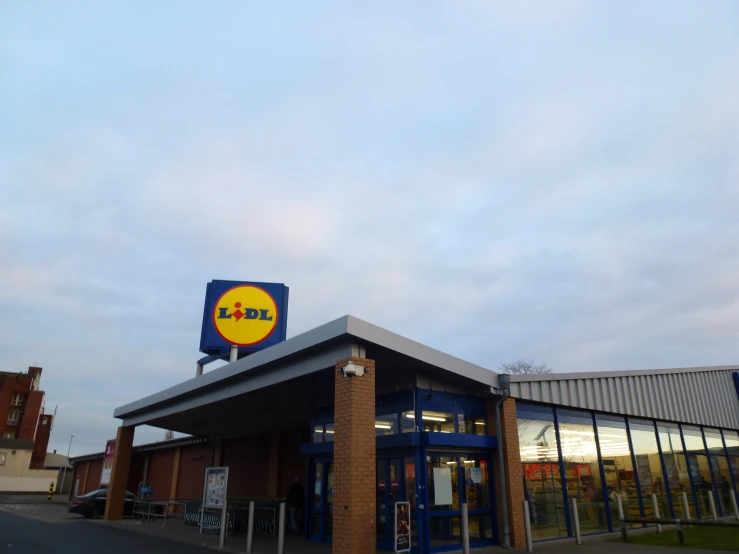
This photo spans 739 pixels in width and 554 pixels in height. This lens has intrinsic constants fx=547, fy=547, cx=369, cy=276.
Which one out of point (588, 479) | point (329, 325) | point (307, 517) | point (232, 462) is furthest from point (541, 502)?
point (232, 462)

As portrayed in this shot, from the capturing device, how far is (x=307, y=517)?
1535 centimetres

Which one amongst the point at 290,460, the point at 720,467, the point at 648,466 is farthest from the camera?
the point at 290,460

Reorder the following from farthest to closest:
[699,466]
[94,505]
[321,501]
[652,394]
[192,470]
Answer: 1. [192,470]
2. [94,505]
3. [699,466]
4. [652,394]
5. [321,501]

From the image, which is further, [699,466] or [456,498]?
[699,466]

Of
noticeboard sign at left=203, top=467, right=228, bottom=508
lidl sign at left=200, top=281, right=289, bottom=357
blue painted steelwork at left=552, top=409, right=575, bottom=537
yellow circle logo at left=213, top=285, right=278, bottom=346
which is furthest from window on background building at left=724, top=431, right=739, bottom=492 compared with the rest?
noticeboard sign at left=203, top=467, right=228, bottom=508

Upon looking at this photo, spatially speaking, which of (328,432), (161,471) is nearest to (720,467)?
(328,432)

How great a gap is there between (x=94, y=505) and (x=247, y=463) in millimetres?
6827

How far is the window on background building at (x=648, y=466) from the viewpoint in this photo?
16.5 meters

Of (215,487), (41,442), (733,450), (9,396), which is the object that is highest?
(9,396)

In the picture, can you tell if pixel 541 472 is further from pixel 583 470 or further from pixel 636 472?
pixel 636 472

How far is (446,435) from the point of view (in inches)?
466

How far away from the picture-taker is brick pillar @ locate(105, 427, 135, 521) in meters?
21.1

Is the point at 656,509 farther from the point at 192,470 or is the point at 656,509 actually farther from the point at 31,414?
the point at 31,414

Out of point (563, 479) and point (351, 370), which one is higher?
point (351, 370)
